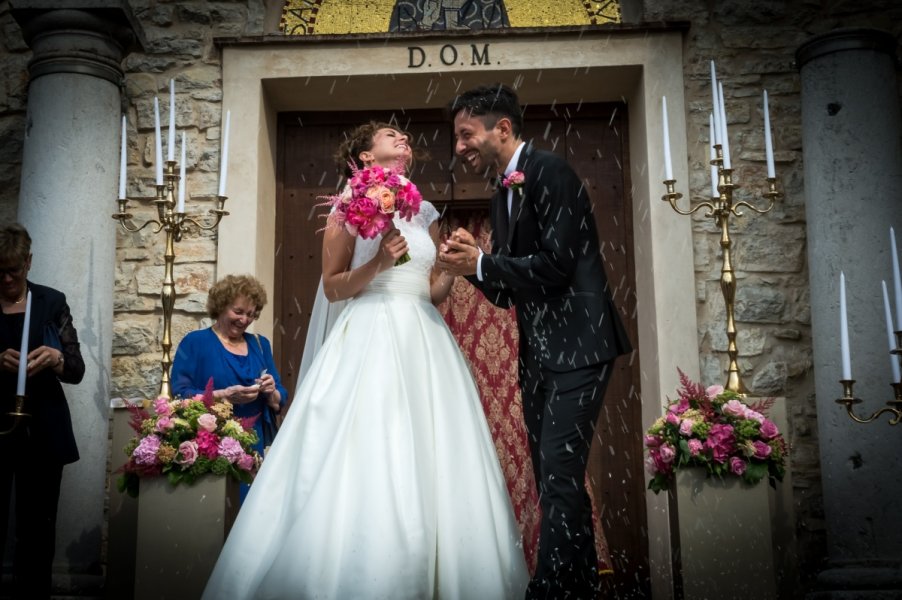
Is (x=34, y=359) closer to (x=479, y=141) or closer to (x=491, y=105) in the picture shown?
(x=479, y=141)

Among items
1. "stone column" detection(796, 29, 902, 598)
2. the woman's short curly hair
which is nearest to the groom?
the woman's short curly hair

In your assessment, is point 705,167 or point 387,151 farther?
point 705,167

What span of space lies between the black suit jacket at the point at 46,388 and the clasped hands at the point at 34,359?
0.09 meters

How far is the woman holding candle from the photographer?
4.41m

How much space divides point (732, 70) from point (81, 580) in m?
4.84

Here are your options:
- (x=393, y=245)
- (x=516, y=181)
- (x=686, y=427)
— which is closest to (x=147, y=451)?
(x=393, y=245)

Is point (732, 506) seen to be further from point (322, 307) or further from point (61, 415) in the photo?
point (61, 415)

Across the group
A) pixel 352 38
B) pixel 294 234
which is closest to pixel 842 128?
pixel 352 38

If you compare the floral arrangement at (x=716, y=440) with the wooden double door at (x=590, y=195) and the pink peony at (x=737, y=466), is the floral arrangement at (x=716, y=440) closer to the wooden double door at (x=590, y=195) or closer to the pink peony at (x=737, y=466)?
the pink peony at (x=737, y=466)

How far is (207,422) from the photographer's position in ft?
15.3

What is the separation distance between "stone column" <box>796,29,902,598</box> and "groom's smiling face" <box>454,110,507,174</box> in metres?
2.35

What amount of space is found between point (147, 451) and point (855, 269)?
385 cm

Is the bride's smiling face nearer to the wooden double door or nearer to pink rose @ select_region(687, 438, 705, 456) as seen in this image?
the wooden double door

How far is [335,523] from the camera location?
376 centimetres
